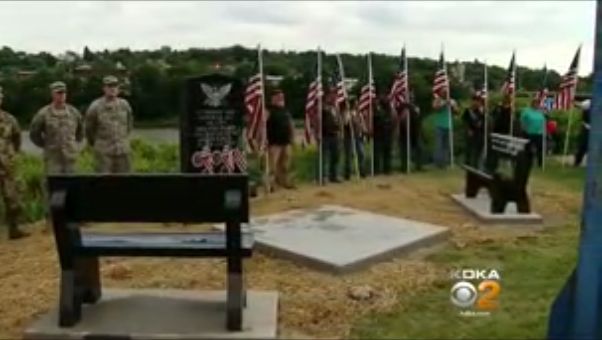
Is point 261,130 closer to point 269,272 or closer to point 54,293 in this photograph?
point 269,272

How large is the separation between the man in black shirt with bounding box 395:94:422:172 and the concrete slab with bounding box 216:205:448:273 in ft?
20.8

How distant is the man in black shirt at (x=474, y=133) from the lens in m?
15.0

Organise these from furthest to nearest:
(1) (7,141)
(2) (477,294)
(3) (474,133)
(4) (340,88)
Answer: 1. (3) (474,133)
2. (4) (340,88)
3. (1) (7,141)
4. (2) (477,294)

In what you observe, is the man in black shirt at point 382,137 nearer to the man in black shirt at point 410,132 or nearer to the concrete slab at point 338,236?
the man in black shirt at point 410,132

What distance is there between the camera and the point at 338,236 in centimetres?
779

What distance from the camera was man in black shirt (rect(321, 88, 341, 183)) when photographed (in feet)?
44.9

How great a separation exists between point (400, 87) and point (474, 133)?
165cm

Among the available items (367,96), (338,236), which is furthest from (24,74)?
(338,236)

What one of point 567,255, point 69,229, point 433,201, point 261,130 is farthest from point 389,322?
point 261,130

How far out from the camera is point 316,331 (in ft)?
17.1

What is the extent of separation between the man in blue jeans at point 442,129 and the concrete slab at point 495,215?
5.17 metres

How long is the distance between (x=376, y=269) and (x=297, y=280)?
27.4 inches

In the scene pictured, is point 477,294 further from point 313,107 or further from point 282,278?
point 313,107

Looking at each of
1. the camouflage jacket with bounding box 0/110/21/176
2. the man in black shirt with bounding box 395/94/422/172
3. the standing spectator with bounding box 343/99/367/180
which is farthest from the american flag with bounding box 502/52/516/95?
the camouflage jacket with bounding box 0/110/21/176
